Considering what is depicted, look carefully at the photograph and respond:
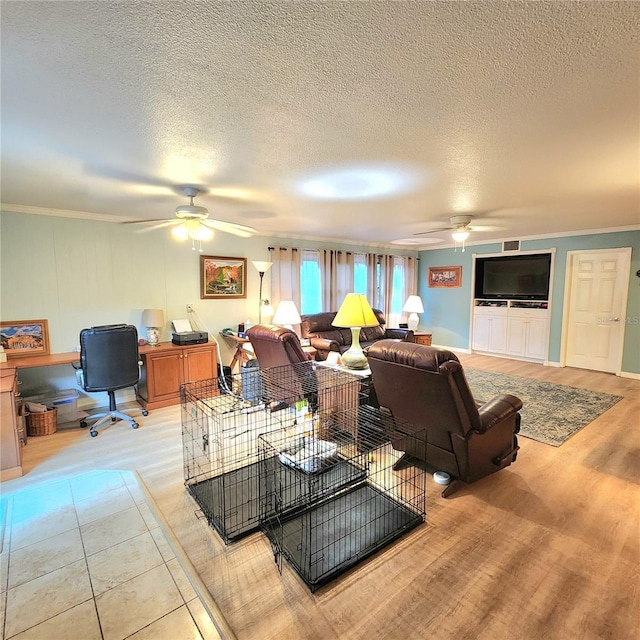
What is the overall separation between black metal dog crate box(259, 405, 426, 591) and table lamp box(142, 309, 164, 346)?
7.85 feet

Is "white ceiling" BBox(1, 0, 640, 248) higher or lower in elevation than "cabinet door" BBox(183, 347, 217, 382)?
higher

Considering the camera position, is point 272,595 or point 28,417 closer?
point 272,595

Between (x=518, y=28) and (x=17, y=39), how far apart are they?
5.87ft

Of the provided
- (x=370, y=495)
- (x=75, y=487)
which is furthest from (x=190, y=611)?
(x=75, y=487)

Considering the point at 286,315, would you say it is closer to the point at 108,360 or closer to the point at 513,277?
the point at 108,360

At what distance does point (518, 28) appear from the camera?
120 centimetres

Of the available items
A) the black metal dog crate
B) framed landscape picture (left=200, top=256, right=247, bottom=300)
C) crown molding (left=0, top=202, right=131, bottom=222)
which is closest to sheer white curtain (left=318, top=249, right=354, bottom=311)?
framed landscape picture (left=200, top=256, right=247, bottom=300)

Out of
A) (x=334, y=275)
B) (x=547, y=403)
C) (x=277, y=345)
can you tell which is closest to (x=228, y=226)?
(x=277, y=345)

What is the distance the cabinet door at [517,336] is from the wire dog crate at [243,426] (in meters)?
5.05

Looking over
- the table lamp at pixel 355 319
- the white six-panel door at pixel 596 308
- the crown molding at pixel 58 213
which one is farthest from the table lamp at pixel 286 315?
the white six-panel door at pixel 596 308

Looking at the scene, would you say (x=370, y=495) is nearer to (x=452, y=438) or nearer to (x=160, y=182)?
(x=452, y=438)

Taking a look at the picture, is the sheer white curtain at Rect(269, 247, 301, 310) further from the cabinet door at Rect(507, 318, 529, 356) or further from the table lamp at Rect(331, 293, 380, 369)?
the cabinet door at Rect(507, 318, 529, 356)

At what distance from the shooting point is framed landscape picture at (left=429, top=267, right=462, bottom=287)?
25.2 ft

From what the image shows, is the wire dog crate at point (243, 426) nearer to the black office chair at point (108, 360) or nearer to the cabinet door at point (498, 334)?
the black office chair at point (108, 360)
